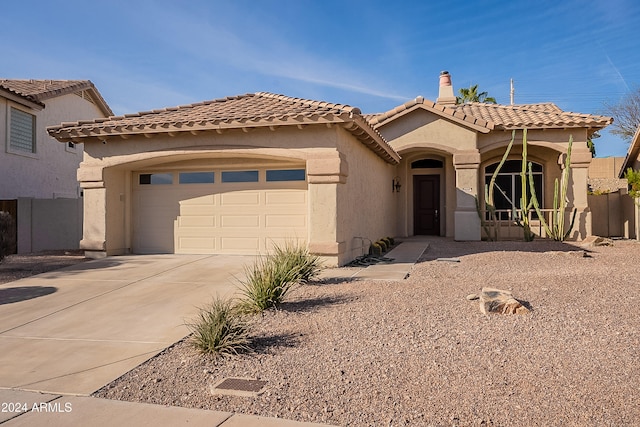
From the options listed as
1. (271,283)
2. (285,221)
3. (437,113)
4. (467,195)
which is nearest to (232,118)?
(285,221)

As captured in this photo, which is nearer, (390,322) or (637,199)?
(390,322)

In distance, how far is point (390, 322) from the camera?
6.25 m

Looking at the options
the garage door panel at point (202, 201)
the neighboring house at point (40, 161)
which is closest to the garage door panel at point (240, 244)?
the garage door panel at point (202, 201)

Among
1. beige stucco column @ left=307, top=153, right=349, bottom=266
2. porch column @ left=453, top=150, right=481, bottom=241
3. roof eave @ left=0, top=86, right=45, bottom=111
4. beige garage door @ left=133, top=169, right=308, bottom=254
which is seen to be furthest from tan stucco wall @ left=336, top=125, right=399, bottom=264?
roof eave @ left=0, top=86, right=45, bottom=111

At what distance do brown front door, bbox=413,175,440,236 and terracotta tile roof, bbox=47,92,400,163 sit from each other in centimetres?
647

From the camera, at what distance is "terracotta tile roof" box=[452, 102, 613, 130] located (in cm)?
1670

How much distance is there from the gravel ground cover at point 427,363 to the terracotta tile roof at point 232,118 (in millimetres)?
4069

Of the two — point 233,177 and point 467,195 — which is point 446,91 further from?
point 233,177

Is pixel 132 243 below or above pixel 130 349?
above

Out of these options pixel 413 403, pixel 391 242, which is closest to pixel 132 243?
pixel 391 242

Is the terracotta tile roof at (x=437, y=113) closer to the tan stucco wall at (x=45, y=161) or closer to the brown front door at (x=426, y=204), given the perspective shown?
the brown front door at (x=426, y=204)

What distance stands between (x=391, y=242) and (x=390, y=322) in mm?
10237

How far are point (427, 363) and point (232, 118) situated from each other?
25.1 feet

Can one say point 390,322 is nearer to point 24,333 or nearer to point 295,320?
point 295,320
